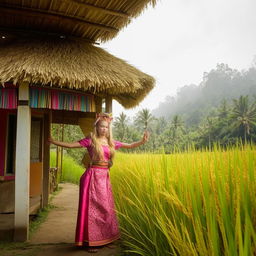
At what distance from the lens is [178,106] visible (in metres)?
115

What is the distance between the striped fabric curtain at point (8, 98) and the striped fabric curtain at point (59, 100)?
0.76 ft

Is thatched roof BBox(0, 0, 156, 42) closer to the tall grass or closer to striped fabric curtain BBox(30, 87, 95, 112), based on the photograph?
striped fabric curtain BBox(30, 87, 95, 112)

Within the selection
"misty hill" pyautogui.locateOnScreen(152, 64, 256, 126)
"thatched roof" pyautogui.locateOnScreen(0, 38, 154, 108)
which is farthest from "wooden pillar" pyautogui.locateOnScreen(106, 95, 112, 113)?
"misty hill" pyautogui.locateOnScreen(152, 64, 256, 126)

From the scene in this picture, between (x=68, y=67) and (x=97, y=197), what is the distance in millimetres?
1682

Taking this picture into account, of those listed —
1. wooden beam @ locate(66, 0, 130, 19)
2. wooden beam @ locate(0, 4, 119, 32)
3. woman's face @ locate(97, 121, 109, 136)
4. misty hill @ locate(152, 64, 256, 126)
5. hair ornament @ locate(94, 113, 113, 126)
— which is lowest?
woman's face @ locate(97, 121, 109, 136)

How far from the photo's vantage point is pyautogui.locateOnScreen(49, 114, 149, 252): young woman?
3.10m

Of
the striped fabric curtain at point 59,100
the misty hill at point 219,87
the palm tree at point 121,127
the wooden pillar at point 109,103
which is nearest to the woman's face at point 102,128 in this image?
the striped fabric curtain at point 59,100

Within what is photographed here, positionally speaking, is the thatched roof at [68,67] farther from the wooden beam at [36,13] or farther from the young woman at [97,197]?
the young woman at [97,197]

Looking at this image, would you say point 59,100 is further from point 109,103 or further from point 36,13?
point 36,13

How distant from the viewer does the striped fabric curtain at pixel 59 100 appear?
3553 mm

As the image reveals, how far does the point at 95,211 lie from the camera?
10.3 feet

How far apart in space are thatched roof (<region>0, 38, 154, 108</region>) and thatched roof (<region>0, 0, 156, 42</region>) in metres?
0.26

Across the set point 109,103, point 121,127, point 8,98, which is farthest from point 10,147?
point 121,127

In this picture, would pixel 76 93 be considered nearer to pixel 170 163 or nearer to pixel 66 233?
pixel 170 163
